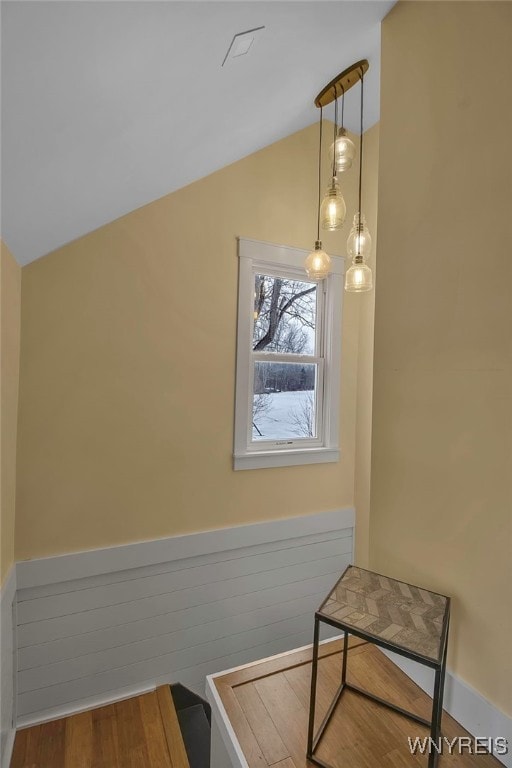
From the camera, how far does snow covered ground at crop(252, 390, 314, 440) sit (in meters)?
2.27

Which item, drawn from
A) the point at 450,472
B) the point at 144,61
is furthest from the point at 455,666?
the point at 144,61

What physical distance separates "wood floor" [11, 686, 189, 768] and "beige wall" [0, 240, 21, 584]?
76 cm

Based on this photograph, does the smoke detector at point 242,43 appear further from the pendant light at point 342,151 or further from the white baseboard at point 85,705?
the white baseboard at point 85,705

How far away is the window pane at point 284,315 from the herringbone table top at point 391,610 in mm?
1416

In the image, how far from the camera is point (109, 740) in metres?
1.59

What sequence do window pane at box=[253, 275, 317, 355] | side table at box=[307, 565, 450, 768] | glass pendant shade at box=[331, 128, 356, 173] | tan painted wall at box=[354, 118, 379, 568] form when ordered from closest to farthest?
1. side table at box=[307, 565, 450, 768]
2. glass pendant shade at box=[331, 128, 356, 173]
3. window pane at box=[253, 275, 317, 355]
4. tan painted wall at box=[354, 118, 379, 568]

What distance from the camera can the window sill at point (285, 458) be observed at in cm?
212

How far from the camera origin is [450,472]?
1.06 meters

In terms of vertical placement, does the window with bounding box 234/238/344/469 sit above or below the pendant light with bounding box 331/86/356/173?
below

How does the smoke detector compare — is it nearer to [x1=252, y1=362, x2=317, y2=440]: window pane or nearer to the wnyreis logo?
[x1=252, y1=362, x2=317, y2=440]: window pane

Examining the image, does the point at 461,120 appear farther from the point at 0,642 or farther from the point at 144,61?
the point at 0,642

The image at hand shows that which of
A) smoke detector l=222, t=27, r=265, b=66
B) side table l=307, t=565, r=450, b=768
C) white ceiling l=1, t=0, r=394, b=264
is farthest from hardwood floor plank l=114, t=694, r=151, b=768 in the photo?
smoke detector l=222, t=27, r=265, b=66

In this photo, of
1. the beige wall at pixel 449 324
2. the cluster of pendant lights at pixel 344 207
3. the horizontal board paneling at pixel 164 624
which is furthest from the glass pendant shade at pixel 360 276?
the horizontal board paneling at pixel 164 624

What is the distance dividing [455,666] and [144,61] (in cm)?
167
